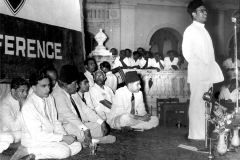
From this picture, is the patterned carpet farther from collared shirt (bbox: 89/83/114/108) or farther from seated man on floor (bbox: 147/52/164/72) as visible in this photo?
seated man on floor (bbox: 147/52/164/72)

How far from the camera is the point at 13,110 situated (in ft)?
17.4

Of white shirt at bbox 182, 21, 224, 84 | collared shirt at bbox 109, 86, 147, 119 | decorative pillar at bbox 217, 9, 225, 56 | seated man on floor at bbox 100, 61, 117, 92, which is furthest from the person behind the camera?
decorative pillar at bbox 217, 9, 225, 56

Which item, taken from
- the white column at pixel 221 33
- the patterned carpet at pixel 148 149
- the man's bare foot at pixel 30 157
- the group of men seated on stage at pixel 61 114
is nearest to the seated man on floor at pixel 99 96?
the group of men seated on stage at pixel 61 114

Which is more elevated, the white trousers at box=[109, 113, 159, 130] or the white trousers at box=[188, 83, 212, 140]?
the white trousers at box=[188, 83, 212, 140]

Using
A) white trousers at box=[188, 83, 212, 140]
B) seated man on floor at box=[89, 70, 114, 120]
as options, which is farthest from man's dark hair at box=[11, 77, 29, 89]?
white trousers at box=[188, 83, 212, 140]

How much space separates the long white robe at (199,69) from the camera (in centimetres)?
530

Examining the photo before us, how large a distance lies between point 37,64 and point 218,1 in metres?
11.8

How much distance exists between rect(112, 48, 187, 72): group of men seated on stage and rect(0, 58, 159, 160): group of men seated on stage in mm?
3559

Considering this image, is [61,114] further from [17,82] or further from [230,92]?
[230,92]

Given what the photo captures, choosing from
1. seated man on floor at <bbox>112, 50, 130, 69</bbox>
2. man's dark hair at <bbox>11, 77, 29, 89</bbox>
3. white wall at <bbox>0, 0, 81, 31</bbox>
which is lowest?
man's dark hair at <bbox>11, 77, 29, 89</bbox>

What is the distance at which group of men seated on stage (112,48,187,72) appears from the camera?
432 inches

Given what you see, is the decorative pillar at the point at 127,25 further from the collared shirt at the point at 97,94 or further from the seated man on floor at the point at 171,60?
the collared shirt at the point at 97,94

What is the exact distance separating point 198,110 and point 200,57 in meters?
0.86

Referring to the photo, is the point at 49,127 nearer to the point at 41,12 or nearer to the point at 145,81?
the point at 41,12
